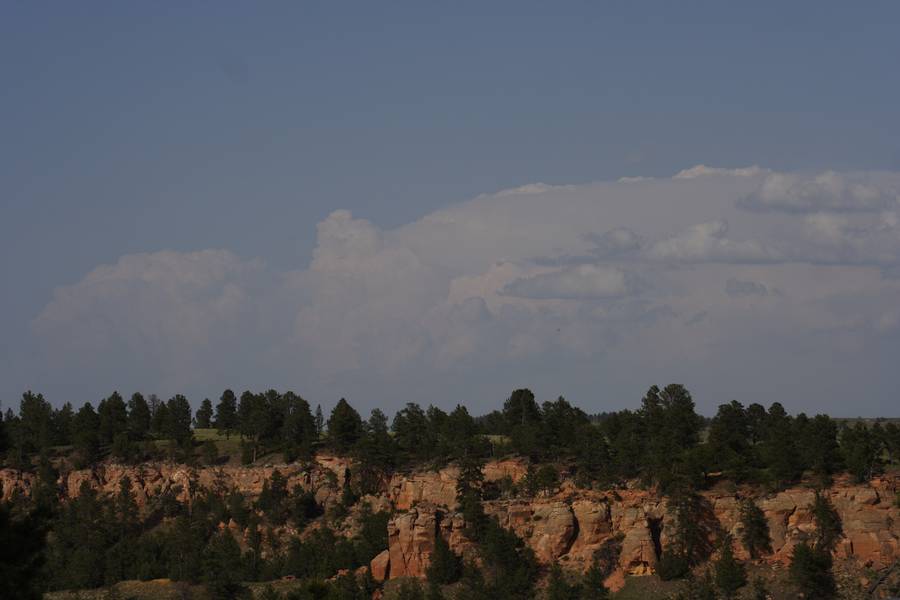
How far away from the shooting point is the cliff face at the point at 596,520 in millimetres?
139125

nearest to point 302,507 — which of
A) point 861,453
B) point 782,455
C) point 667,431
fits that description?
point 667,431

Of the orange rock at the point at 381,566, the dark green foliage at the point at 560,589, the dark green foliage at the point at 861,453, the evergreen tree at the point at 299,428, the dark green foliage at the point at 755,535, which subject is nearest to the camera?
the dark green foliage at the point at 560,589

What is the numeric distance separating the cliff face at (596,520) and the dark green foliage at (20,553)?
83342 millimetres

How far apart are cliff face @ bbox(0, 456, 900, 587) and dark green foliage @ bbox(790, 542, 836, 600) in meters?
5.08

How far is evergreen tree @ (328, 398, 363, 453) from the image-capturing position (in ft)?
588

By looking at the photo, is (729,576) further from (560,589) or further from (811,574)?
(560,589)

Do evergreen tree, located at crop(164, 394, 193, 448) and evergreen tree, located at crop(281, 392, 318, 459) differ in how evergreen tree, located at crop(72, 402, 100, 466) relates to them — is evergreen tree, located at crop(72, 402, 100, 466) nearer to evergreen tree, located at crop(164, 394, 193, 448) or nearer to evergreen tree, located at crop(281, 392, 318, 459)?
evergreen tree, located at crop(164, 394, 193, 448)

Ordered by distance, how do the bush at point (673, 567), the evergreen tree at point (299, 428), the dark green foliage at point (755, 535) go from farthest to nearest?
the evergreen tree at point (299, 428)
the dark green foliage at point (755, 535)
the bush at point (673, 567)

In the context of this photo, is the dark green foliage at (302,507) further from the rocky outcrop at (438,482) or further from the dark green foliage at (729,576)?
the dark green foliage at (729,576)

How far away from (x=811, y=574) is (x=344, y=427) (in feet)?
248

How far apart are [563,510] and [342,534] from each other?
111 feet

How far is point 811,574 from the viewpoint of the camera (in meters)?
133

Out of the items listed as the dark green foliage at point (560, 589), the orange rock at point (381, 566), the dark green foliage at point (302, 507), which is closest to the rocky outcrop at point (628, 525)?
the orange rock at point (381, 566)

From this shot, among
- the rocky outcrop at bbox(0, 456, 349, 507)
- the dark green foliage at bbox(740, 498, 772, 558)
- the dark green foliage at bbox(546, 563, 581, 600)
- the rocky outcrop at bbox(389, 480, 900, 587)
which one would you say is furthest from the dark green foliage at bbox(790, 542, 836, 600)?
the rocky outcrop at bbox(0, 456, 349, 507)
